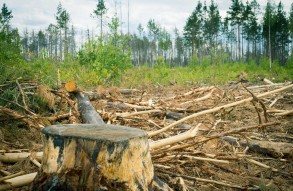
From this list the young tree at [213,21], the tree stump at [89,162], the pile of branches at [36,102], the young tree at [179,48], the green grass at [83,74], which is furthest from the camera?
the young tree at [179,48]

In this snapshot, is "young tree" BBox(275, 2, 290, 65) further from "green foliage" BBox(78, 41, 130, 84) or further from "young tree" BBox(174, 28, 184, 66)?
"green foliage" BBox(78, 41, 130, 84)

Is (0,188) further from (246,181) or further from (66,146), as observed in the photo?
(246,181)

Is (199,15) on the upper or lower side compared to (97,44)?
upper

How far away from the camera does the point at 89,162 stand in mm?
1475

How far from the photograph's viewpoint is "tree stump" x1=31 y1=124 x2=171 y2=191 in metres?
1.46

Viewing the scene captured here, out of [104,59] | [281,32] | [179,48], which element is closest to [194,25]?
[281,32]

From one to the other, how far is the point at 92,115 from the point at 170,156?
1.23 m

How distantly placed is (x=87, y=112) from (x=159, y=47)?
32071 millimetres

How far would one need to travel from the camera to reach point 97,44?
10062 mm

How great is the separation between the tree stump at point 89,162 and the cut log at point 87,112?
4.61 feet

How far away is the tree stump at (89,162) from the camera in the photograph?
1.46 metres

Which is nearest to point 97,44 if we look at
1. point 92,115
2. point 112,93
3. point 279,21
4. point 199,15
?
point 112,93

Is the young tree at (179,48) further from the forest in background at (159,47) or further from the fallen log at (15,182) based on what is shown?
the fallen log at (15,182)

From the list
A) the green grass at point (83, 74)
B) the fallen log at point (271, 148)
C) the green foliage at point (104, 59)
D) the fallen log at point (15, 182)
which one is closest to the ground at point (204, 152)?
the fallen log at point (271, 148)
